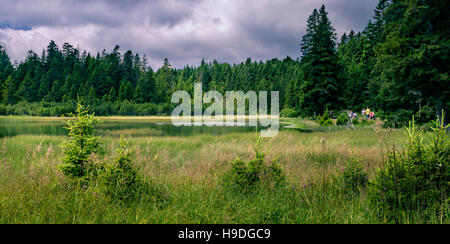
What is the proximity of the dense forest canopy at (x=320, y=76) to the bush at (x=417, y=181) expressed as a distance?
17.7 feet

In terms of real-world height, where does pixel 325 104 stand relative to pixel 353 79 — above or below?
below

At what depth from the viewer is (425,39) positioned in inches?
594

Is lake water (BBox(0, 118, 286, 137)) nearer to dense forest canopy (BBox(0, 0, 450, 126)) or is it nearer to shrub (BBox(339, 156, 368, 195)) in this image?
dense forest canopy (BBox(0, 0, 450, 126))

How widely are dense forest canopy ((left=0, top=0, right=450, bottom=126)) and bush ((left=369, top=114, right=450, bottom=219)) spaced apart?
5410 mm

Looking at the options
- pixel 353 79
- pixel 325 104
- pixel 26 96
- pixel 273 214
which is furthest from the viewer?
pixel 26 96

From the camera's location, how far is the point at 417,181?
352cm

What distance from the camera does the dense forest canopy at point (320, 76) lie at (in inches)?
612

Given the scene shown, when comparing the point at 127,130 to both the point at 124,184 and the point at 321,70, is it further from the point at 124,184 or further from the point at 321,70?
the point at 321,70

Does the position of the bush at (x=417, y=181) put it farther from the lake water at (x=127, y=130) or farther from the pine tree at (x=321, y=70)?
the pine tree at (x=321, y=70)

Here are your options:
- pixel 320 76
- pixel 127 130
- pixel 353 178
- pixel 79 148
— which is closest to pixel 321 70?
pixel 320 76

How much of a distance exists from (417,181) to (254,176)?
2.68 m
